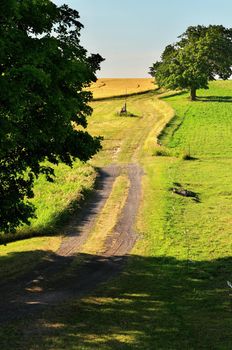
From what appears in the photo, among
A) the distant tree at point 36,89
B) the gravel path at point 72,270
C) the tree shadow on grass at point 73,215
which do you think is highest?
the distant tree at point 36,89

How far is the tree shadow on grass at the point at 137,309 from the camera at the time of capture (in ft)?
52.0

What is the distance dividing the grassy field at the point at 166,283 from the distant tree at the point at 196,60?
2004 inches

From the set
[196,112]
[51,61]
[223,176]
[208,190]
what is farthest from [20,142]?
[196,112]

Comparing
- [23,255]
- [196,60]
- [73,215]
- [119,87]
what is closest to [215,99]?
[196,60]

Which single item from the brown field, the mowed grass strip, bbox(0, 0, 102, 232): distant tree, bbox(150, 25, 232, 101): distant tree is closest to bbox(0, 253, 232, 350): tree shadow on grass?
the mowed grass strip

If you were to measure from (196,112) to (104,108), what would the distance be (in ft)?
67.6

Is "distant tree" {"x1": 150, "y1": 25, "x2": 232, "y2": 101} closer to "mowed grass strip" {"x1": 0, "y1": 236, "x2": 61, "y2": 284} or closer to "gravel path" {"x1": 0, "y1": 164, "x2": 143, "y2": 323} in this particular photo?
"gravel path" {"x1": 0, "y1": 164, "x2": 143, "y2": 323}

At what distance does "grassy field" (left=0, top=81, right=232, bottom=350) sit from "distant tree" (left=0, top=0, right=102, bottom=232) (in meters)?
6.60

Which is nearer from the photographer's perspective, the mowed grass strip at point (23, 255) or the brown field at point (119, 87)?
the mowed grass strip at point (23, 255)

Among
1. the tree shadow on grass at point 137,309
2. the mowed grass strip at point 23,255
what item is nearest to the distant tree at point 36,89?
the mowed grass strip at point 23,255

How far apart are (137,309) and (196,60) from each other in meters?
95.9

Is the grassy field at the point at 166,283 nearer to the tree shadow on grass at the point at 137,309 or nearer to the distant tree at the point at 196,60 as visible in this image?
the tree shadow on grass at the point at 137,309

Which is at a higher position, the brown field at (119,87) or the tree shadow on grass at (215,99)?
the brown field at (119,87)

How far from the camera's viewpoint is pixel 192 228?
3172 cm
